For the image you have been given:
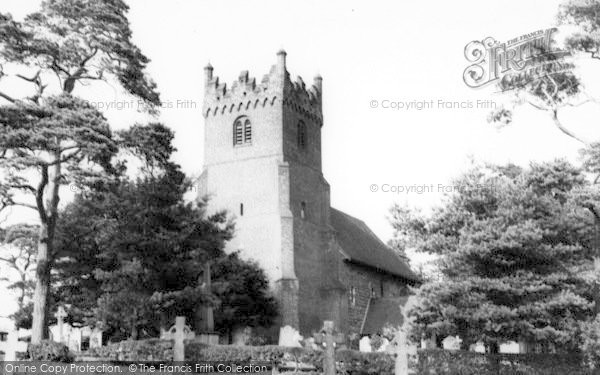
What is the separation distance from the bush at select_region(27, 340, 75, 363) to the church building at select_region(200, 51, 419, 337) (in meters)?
17.2

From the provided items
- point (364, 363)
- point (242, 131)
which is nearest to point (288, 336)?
point (364, 363)

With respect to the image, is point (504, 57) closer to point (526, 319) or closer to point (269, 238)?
point (526, 319)

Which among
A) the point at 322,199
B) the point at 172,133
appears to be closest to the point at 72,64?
the point at 172,133

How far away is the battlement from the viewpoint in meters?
41.5

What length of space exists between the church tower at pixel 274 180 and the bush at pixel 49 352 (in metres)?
17.1

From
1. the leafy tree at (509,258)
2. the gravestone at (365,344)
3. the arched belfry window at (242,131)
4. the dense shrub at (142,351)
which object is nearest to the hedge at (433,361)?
the dense shrub at (142,351)

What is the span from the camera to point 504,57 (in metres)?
26.2

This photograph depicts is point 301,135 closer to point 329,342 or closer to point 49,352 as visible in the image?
point 49,352

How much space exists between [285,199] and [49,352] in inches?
784

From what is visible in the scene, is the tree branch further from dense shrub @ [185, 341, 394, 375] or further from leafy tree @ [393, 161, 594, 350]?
leafy tree @ [393, 161, 594, 350]

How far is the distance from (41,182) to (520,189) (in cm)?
1594

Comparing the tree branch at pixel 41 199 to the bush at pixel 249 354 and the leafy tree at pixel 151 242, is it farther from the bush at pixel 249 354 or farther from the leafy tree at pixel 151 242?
the bush at pixel 249 354

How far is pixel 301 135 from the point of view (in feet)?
142

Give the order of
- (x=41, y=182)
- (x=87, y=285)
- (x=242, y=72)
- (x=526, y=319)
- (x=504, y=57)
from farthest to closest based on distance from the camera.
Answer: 1. (x=242, y=72)
2. (x=87, y=285)
3. (x=504, y=57)
4. (x=41, y=182)
5. (x=526, y=319)
